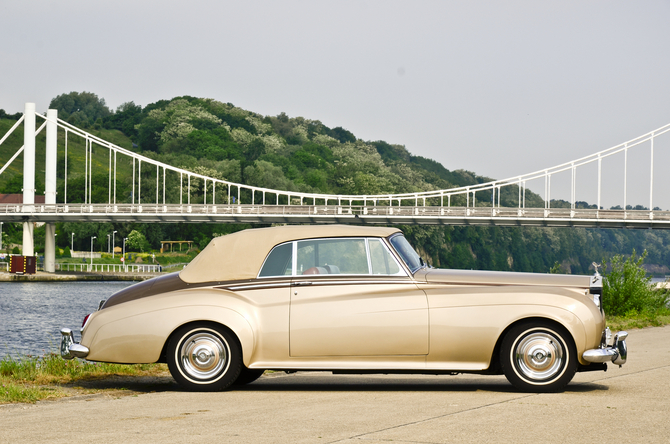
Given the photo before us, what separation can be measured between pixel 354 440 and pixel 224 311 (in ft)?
8.58

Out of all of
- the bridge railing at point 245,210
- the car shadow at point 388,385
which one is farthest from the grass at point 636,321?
the bridge railing at point 245,210

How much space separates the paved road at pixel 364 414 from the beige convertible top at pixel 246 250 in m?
1.05

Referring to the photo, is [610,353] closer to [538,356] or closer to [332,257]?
[538,356]

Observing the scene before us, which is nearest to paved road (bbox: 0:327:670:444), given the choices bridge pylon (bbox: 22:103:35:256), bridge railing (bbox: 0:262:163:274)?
bridge pylon (bbox: 22:103:35:256)

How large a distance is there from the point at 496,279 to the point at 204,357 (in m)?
2.64

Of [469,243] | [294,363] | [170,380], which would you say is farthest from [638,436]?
[469,243]

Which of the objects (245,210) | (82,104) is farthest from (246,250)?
(82,104)

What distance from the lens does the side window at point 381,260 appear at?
7.61 metres

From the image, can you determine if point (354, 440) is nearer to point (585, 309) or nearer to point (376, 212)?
point (585, 309)

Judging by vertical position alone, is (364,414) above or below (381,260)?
below

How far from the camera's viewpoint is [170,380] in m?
8.73

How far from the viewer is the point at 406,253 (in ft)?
25.8

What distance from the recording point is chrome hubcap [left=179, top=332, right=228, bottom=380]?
24.9 feet

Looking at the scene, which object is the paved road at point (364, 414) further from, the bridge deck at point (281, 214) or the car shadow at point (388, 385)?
the bridge deck at point (281, 214)
